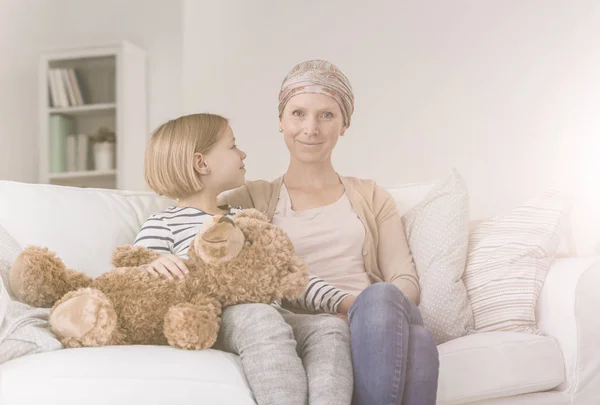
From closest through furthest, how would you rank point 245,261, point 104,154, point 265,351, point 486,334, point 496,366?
1. point 265,351
2. point 245,261
3. point 496,366
4. point 486,334
5. point 104,154

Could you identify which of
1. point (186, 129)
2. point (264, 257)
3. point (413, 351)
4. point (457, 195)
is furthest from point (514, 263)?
point (186, 129)

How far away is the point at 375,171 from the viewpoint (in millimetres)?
2482

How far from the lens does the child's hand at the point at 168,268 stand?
1.25 meters

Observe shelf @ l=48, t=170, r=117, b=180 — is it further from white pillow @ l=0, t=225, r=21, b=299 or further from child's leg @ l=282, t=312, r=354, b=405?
child's leg @ l=282, t=312, r=354, b=405

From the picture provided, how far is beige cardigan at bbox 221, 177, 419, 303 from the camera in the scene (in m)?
1.69

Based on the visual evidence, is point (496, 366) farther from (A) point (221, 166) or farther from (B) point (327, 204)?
(A) point (221, 166)

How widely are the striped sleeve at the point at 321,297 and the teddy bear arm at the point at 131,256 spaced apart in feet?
1.16

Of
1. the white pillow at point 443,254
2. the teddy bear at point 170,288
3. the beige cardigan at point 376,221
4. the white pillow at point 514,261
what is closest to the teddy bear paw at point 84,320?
the teddy bear at point 170,288

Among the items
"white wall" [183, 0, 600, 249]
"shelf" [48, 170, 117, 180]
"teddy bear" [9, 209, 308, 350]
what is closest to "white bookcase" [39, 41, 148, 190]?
"shelf" [48, 170, 117, 180]

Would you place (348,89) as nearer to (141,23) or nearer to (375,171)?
(375,171)

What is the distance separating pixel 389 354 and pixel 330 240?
0.54 meters

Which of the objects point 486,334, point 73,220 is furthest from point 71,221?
point 486,334

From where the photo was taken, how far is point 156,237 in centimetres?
A: 148

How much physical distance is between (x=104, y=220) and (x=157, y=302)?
0.51m
